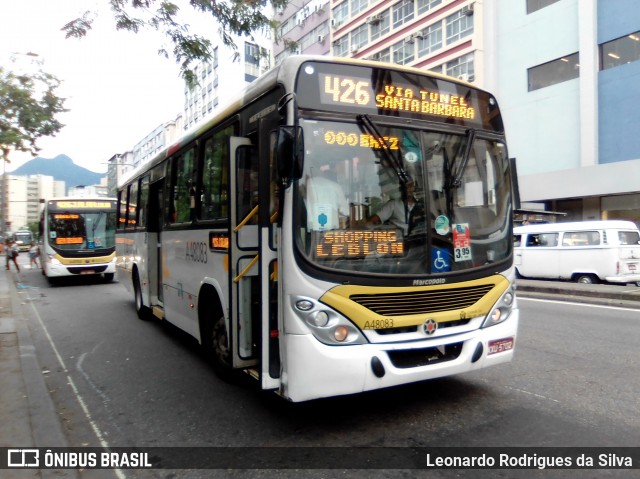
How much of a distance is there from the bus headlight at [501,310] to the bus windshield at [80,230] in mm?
15763

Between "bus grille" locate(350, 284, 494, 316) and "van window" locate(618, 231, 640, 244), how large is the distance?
1184 centimetres

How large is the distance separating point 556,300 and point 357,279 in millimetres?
9914

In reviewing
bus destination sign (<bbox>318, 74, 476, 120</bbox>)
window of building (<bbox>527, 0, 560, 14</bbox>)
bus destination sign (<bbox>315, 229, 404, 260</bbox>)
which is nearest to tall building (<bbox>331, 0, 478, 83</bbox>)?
window of building (<bbox>527, 0, 560, 14</bbox>)

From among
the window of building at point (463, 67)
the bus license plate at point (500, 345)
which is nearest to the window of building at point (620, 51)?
the window of building at point (463, 67)

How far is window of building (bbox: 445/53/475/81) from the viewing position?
96.3 ft

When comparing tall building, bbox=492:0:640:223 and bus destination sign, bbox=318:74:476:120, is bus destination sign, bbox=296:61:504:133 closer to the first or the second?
bus destination sign, bbox=318:74:476:120

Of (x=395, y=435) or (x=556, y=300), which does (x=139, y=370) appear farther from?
(x=556, y=300)

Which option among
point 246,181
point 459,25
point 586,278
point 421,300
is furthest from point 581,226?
point 459,25

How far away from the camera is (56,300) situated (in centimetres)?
1357

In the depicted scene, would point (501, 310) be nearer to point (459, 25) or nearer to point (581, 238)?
point (581, 238)

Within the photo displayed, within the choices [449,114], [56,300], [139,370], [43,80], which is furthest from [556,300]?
[43,80]

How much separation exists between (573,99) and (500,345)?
23.6m

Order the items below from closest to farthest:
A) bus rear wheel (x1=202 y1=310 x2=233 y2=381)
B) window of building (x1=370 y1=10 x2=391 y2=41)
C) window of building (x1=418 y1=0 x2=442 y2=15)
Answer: bus rear wheel (x1=202 y1=310 x2=233 y2=381)
window of building (x1=418 y1=0 x2=442 y2=15)
window of building (x1=370 y1=10 x2=391 y2=41)

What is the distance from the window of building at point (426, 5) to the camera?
32719 millimetres
